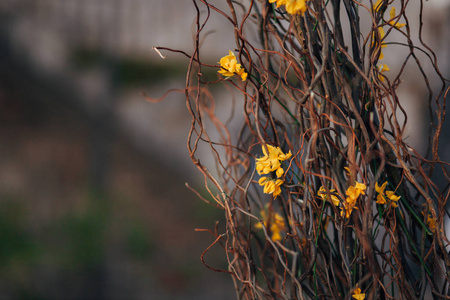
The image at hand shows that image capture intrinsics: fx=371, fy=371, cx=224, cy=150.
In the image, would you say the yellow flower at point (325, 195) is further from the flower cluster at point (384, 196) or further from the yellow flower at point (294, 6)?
the yellow flower at point (294, 6)

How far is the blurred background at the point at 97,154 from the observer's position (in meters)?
1.56

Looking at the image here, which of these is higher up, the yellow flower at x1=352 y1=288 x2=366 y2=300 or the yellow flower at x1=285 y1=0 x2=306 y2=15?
the yellow flower at x1=285 y1=0 x2=306 y2=15

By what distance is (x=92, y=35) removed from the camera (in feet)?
5.15

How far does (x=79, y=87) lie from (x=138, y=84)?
265 mm

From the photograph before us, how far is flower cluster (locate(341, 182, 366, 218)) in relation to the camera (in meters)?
0.49

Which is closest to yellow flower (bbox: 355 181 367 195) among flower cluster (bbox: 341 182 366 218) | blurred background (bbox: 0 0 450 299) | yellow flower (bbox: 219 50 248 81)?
flower cluster (bbox: 341 182 366 218)

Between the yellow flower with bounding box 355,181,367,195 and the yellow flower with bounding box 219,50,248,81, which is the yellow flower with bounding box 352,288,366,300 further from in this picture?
the yellow flower with bounding box 219,50,248,81

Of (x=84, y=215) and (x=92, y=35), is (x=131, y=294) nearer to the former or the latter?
(x=84, y=215)

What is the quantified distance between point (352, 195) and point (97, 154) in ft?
4.33

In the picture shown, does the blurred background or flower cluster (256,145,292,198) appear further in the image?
the blurred background

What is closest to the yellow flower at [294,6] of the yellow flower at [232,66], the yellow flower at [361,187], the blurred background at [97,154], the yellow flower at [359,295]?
the yellow flower at [232,66]

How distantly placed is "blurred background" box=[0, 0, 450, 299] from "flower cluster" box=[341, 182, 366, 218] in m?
1.17

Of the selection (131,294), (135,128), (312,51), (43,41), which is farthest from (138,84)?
(312,51)

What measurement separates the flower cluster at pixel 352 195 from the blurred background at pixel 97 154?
117 centimetres
